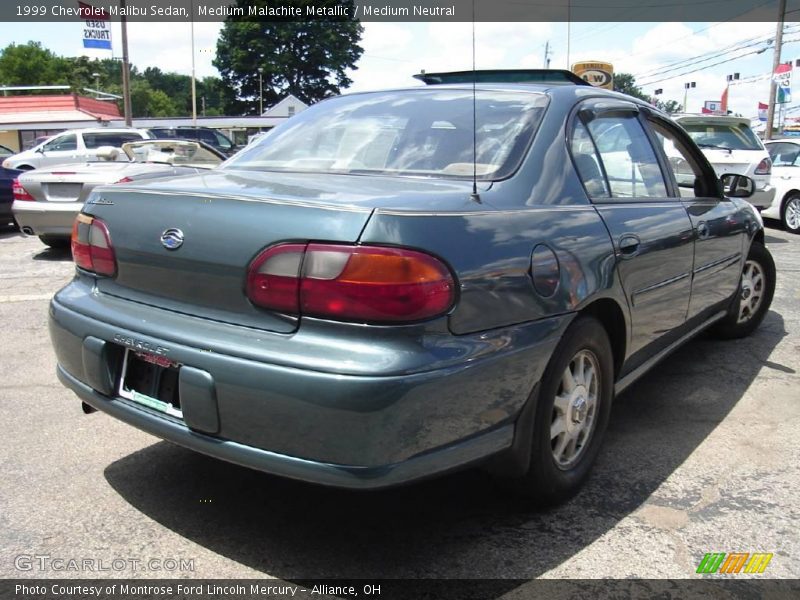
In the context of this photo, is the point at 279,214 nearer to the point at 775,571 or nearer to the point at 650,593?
the point at 650,593

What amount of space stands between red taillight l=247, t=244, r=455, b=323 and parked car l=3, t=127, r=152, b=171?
13.5 m

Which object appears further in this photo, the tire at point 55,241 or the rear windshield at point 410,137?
the tire at point 55,241

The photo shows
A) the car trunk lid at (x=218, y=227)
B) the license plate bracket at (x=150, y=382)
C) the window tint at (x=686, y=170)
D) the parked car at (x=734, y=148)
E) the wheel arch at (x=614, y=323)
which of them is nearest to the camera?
the car trunk lid at (x=218, y=227)

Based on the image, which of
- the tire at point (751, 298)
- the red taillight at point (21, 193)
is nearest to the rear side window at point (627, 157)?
the tire at point (751, 298)

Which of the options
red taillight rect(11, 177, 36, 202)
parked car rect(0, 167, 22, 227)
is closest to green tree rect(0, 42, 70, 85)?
parked car rect(0, 167, 22, 227)

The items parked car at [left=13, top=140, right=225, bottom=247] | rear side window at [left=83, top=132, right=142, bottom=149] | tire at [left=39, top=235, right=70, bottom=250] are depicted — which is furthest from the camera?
rear side window at [left=83, top=132, right=142, bottom=149]

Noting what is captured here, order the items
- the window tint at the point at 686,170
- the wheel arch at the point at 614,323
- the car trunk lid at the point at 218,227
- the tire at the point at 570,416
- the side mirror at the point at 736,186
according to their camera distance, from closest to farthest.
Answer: the car trunk lid at the point at 218,227
the tire at the point at 570,416
the wheel arch at the point at 614,323
the window tint at the point at 686,170
the side mirror at the point at 736,186

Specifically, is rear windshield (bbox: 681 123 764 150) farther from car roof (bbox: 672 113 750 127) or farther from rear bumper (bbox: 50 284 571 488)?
rear bumper (bbox: 50 284 571 488)

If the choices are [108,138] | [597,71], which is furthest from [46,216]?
[597,71]

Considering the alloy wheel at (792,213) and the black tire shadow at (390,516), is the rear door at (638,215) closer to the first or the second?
the black tire shadow at (390,516)

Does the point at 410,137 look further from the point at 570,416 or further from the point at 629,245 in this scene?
the point at 570,416

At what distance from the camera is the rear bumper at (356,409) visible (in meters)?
1.96

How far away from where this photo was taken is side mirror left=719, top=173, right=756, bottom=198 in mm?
4527

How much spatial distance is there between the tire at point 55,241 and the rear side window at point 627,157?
7.25 metres
